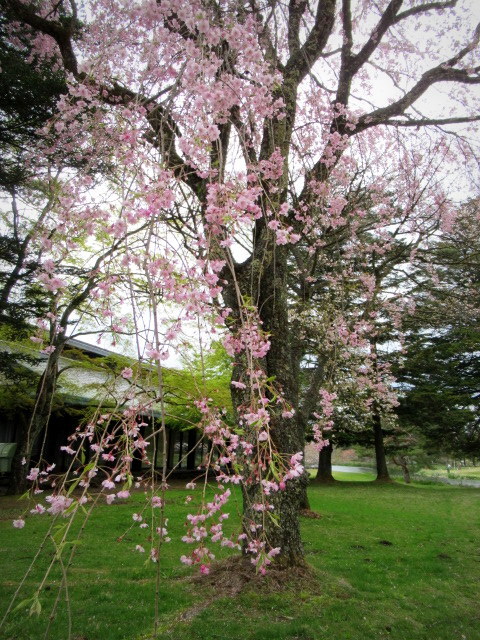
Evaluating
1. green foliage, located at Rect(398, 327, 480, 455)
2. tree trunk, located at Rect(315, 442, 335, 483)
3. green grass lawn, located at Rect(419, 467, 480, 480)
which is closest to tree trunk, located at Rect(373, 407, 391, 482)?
green foliage, located at Rect(398, 327, 480, 455)

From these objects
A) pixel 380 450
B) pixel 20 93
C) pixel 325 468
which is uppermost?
pixel 20 93

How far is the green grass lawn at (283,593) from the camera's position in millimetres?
3771

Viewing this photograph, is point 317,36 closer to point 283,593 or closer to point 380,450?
point 283,593

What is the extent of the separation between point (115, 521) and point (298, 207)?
6.77m

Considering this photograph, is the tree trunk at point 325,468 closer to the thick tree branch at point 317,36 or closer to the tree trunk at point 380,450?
the tree trunk at point 380,450

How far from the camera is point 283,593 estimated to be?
4.24 meters

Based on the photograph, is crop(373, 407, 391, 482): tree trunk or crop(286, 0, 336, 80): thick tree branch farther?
crop(373, 407, 391, 482): tree trunk

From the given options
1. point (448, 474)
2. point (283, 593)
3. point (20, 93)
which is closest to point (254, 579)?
point (283, 593)

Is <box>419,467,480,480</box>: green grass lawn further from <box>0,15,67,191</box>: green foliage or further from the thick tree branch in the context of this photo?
<box>0,15,67,191</box>: green foliage

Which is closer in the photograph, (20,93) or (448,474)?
(20,93)

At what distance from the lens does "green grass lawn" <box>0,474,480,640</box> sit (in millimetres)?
3771

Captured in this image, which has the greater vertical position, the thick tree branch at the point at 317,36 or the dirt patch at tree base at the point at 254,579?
the thick tree branch at the point at 317,36

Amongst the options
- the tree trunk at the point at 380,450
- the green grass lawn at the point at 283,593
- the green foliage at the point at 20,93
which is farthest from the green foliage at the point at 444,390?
the green foliage at the point at 20,93

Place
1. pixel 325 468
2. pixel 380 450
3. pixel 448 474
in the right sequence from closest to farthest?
pixel 380 450 < pixel 325 468 < pixel 448 474
